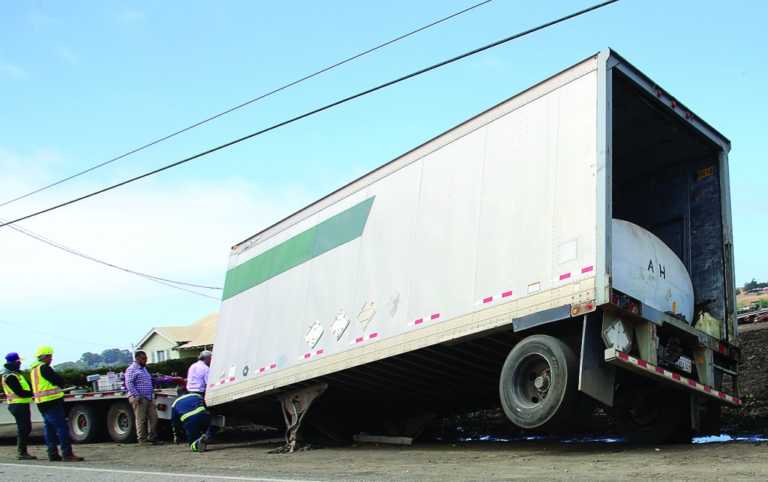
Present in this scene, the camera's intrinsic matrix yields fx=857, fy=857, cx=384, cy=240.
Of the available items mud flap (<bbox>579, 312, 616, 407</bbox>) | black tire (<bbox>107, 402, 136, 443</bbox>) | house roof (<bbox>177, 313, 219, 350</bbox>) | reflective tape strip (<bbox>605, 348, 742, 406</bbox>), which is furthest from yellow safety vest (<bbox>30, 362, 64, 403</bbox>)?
house roof (<bbox>177, 313, 219, 350</bbox>)

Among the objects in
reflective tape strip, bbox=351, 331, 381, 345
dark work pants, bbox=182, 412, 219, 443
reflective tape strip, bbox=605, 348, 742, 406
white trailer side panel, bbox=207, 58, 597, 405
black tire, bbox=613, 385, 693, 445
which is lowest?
dark work pants, bbox=182, 412, 219, 443

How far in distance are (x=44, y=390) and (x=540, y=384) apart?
660 centimetres

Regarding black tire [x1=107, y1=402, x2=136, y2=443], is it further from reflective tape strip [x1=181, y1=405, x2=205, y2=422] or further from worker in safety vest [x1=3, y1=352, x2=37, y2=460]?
worker in safety vest [x1=3, y1=352, x2=37, y2=460]

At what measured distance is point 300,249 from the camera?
12203 millimetres

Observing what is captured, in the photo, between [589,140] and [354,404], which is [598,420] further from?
[589,140]

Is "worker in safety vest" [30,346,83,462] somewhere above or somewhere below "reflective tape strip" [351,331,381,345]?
below

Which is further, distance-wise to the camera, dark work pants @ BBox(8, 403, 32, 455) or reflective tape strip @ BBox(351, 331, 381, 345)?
dark work pants @ BBox(8, 403, 32, 455)

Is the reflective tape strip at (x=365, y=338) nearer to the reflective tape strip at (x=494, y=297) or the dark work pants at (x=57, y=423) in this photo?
the reflective tape strip at (x=494, y=297)

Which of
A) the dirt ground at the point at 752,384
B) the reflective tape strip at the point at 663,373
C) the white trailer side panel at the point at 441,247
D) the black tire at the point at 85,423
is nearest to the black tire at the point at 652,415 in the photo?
the reflective tape strip at the point at 663,373

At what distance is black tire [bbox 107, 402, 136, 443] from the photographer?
1512cm

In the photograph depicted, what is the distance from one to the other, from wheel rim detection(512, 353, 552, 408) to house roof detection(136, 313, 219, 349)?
35464 mm

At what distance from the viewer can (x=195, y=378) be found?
14.0m

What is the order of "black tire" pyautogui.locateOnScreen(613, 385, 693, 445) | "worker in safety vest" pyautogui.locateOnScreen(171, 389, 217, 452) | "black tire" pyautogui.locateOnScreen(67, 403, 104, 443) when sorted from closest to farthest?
"black tire" pyautogui.locateOnScreen(613, 385, 693, 445) < "worker in safety vest" pyautogui.locateOnScreen(171, 389, 217, 452) < "black tire" pyautogui.locateOnScreen(67, 403, 104, 443)

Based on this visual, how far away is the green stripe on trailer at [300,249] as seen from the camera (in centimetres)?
1104
